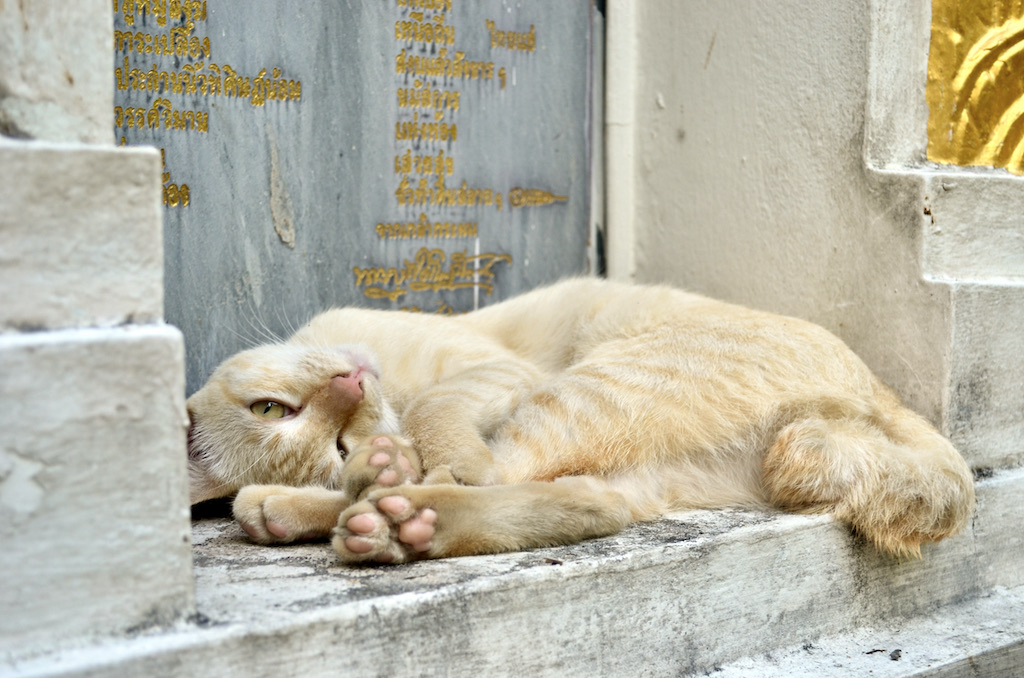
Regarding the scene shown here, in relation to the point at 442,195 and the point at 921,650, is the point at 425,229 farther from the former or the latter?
Result: the point at 921,650

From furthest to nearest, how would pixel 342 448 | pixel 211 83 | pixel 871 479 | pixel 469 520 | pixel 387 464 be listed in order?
pixel 211 83 → pixel 342 448 → pixel 871 479 → pixel 387 464 → pixel 469 520

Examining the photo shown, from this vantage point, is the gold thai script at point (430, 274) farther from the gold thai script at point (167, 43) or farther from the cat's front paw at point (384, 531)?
the cat's front paw at point (384, 531)

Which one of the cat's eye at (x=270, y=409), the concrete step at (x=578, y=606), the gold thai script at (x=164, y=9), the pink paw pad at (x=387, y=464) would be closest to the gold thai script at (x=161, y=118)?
the gold thai script at (x=164, y=9)

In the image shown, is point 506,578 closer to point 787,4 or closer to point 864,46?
point 864,46

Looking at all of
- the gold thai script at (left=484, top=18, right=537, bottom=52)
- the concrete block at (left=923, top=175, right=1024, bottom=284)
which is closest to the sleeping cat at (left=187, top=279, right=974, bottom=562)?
the concrete block at (left=923, top=175, right=1024, bottom=284)

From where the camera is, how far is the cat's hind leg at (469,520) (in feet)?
6.10

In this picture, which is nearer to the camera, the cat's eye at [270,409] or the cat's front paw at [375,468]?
the cat's front paw at [375,468]

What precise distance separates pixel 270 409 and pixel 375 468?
54 cm

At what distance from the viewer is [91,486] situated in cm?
144

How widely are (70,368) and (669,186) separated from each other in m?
2.75

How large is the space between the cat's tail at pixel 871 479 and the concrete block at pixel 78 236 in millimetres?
1642

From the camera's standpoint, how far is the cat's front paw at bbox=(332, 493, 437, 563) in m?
1.84

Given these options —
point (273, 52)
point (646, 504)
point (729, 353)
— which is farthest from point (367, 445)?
point (273, 52)

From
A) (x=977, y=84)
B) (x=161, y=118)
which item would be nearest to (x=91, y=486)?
(x=161, y=118)
